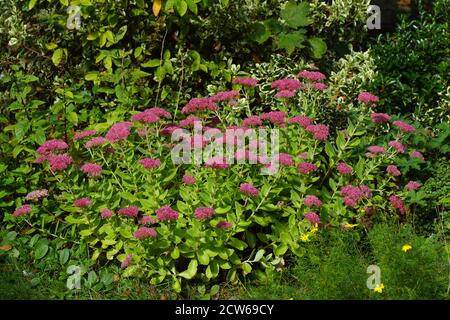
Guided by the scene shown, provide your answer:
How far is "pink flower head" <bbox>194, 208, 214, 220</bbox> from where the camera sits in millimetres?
4297

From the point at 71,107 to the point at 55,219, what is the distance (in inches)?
34.6

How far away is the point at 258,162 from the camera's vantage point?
4.51m

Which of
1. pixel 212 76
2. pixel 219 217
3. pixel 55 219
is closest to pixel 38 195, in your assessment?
pixel 55 219

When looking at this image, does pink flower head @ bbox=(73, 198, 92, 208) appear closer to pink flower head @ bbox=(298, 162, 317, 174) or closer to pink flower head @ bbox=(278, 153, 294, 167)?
pink flower head @ bbox=(278, 153, 294, 167)

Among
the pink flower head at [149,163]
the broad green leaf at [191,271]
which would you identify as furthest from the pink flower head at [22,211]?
the broad green leaf at [191,271]

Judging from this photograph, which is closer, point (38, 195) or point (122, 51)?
point (38, 195)

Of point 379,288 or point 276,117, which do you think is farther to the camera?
point 276,117

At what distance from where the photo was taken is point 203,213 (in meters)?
4.30

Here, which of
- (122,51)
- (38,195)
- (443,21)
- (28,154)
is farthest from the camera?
(443,21)

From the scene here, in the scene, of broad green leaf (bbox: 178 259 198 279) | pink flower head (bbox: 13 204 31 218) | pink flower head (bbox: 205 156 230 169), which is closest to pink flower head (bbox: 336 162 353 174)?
pink flower head (bbox: 205 156 230 169)

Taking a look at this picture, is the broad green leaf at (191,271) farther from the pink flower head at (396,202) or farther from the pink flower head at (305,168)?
the pink flower head at (396,202)

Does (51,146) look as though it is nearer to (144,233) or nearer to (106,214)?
(106,214)

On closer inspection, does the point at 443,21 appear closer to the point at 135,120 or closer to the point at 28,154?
the point at 135,120

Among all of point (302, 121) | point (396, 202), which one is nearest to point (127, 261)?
point (302, 121)
